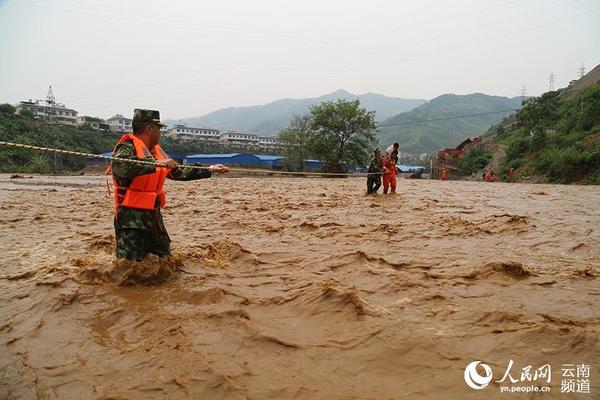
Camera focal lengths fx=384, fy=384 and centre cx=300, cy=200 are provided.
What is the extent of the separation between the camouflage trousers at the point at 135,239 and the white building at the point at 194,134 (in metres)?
104

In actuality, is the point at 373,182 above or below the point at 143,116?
below

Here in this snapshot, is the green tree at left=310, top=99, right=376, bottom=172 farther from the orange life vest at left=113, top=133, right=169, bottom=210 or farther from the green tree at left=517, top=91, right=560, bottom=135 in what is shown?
the orange life vest at left=113, top=133, right=169, bottom=210

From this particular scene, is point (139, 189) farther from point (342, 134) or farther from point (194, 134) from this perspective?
point (194, 134)

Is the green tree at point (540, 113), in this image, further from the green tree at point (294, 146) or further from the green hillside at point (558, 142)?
the green tree at point (294, 146)

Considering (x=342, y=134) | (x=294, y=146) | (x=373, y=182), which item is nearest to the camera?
(x=373, y=182)

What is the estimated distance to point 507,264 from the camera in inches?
162

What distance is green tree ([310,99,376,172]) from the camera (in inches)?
1876

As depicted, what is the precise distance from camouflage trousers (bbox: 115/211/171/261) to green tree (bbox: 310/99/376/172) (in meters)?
43.8

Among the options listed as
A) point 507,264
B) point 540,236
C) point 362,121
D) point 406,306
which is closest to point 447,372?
point 406,306

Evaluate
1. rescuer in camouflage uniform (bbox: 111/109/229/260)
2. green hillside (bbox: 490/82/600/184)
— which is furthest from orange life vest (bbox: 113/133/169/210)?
green hillside (bbox: 490/82/600/184)

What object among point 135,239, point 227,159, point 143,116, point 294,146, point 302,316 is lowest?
point 302,316

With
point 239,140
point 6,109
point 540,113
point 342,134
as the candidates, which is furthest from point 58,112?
point 540,113

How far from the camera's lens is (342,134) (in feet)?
159

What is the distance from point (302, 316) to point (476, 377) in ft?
4.63
